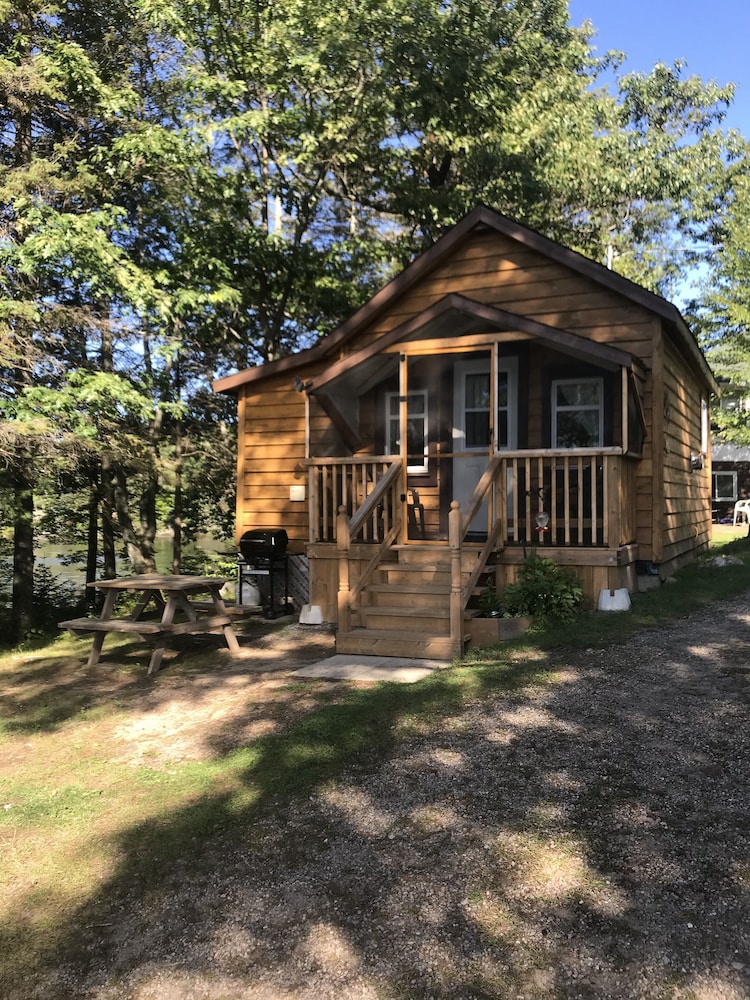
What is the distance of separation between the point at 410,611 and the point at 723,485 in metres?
26.5

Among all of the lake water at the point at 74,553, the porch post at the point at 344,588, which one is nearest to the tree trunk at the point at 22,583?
the lake water at the point at 74,553

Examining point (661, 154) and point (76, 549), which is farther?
point (661, 154)

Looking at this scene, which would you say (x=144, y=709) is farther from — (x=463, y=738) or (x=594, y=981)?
(x=594, y=981)

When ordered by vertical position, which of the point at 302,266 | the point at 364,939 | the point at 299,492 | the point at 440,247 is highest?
the point at 302,266

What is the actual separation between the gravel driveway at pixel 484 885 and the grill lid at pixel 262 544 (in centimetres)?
Answer: 629

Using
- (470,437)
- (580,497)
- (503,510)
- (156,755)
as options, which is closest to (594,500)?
(580,497)

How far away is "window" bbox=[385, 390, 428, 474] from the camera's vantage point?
10.9m

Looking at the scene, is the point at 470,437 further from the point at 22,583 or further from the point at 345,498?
the point at 22,583

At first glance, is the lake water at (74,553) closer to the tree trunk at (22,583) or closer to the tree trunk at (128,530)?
the tree trunk at (128,530)

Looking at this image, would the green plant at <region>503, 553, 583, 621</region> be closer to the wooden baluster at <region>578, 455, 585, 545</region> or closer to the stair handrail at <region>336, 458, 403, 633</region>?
the wooden baluster at <region>578, 455, 585, 545</region>

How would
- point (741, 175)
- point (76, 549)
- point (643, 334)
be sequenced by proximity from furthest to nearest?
1. point (741, 175)
2. point (76, 549)
3. point (643, 334)

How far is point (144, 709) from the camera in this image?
241 inches

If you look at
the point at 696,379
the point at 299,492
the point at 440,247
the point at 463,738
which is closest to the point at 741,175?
the point at 696,379

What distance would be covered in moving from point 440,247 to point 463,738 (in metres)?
7.51
